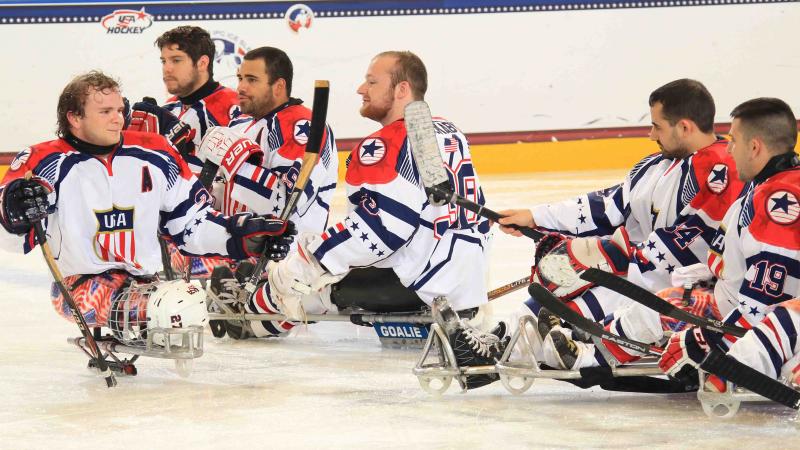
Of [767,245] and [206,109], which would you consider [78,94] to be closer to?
[206,109]

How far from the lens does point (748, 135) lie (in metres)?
3.21

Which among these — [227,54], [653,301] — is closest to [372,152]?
[653,301]

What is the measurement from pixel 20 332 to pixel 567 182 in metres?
4.68

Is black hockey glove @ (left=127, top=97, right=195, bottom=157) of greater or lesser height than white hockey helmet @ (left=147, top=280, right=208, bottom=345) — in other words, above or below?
above

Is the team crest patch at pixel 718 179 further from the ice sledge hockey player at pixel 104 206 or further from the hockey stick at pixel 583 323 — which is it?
the ice sledge hockey player at pixel 104 206

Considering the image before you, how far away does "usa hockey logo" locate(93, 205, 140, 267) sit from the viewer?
375cm

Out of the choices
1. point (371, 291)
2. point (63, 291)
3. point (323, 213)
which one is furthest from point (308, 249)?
point (323, 213)

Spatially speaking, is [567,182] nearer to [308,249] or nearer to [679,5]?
[679,5]

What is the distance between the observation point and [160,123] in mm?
4922

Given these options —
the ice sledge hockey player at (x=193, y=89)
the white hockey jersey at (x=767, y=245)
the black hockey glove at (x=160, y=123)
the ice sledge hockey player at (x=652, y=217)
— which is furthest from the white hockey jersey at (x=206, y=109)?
the white hockey jersey at (x=767, y=245)

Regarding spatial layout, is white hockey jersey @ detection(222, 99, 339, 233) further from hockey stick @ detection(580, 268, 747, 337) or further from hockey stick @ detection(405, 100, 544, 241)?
hockey stick @ detection(580, 268, 747, 337)

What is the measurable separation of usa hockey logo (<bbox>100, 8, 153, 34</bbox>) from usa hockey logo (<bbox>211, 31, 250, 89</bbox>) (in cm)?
44

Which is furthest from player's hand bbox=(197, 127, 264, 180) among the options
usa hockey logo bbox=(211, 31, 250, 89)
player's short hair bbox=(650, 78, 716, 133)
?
usa hockey logo bbox=(211, 31, 250, 89)

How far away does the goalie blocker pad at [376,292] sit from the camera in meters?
4.16
